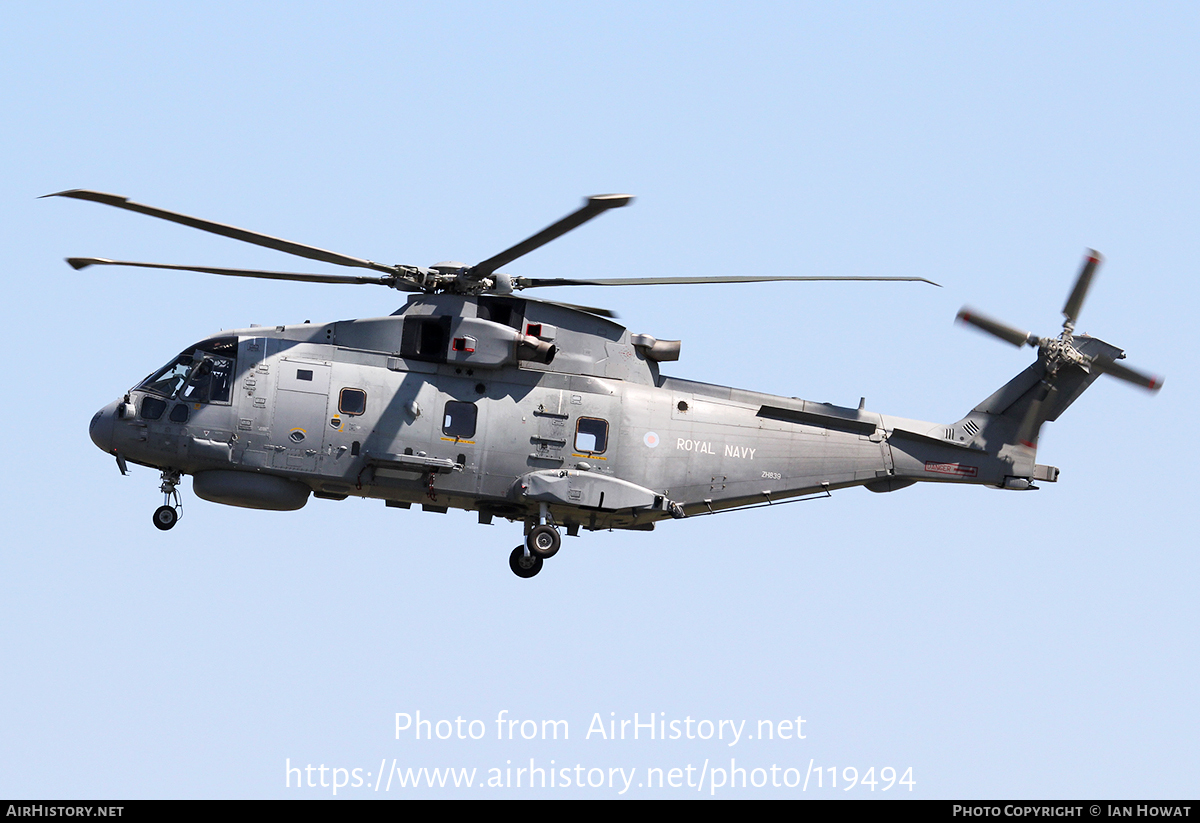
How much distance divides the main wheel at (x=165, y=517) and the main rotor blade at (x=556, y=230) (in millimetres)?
6489

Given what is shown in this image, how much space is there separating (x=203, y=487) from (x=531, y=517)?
5.52 metres

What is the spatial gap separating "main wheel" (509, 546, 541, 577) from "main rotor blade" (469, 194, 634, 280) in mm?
4781

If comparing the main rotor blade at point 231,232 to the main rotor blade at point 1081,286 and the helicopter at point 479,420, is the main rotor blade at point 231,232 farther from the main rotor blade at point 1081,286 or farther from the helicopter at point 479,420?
the main rotor blade at point 1081,286

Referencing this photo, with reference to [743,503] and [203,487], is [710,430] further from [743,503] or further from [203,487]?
[203,487]

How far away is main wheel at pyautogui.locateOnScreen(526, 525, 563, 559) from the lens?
84.8ft

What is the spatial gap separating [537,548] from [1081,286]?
35.0ft

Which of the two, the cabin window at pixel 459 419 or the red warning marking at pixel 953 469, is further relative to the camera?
the red warning marking at pixel 953 469

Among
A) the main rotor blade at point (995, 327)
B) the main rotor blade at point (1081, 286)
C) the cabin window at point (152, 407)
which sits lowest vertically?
the cabin window at point (152, 407)

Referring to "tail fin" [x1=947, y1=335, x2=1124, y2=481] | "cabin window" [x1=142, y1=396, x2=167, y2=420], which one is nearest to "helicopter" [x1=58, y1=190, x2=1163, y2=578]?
"cabin window" [x1=142, y1=396, x2=167, y2=420]

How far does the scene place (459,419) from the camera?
84.4 ft

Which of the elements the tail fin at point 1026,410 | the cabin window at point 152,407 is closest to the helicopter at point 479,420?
the cabin window at point 152,407

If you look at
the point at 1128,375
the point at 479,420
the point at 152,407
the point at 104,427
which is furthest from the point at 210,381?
the point at 1128,375

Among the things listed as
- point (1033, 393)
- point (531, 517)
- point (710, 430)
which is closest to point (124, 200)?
point (531, 517)

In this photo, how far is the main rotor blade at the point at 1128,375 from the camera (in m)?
26.9
